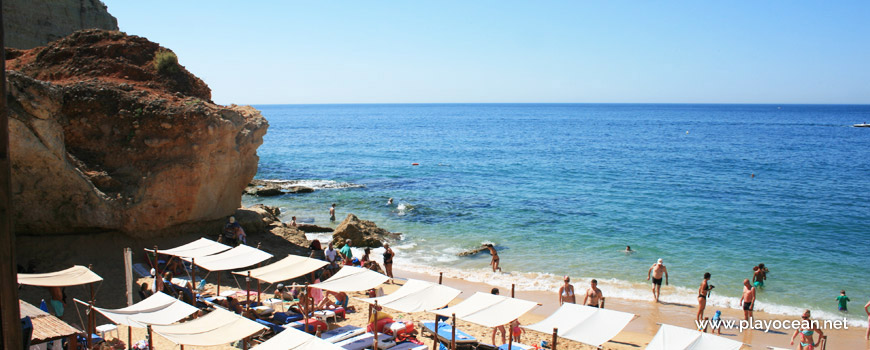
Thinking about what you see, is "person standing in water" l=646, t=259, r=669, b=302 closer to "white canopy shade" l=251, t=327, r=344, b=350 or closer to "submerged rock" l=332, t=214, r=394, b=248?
"submerged rock" l=332, t=214, r=394, b=248

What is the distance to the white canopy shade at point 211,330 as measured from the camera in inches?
399

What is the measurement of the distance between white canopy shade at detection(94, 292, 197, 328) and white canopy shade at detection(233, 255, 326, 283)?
2.68m

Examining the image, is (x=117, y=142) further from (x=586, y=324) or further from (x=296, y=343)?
(x=586, y=324)

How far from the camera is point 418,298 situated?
13039 millimetres

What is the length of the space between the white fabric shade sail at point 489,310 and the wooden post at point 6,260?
358 inches

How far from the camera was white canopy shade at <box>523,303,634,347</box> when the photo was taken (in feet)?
37.1

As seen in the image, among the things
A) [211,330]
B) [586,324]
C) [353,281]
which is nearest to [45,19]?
[353,281]

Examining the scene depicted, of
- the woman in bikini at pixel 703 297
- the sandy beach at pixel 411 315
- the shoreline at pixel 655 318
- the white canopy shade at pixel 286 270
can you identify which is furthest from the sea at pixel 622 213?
the white canopy shade at pixel 286 270

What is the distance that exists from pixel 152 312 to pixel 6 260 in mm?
8941

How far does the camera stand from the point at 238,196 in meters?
22.3

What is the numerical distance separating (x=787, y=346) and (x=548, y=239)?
42.1 ft

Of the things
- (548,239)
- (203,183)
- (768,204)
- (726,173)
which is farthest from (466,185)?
(203,183)

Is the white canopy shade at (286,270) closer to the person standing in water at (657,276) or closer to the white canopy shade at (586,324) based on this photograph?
the white canopy shade at (586,324)

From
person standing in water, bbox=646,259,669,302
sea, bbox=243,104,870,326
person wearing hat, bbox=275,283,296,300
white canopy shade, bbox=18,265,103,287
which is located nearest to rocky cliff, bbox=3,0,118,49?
sea, bbox=243,104,870,326
